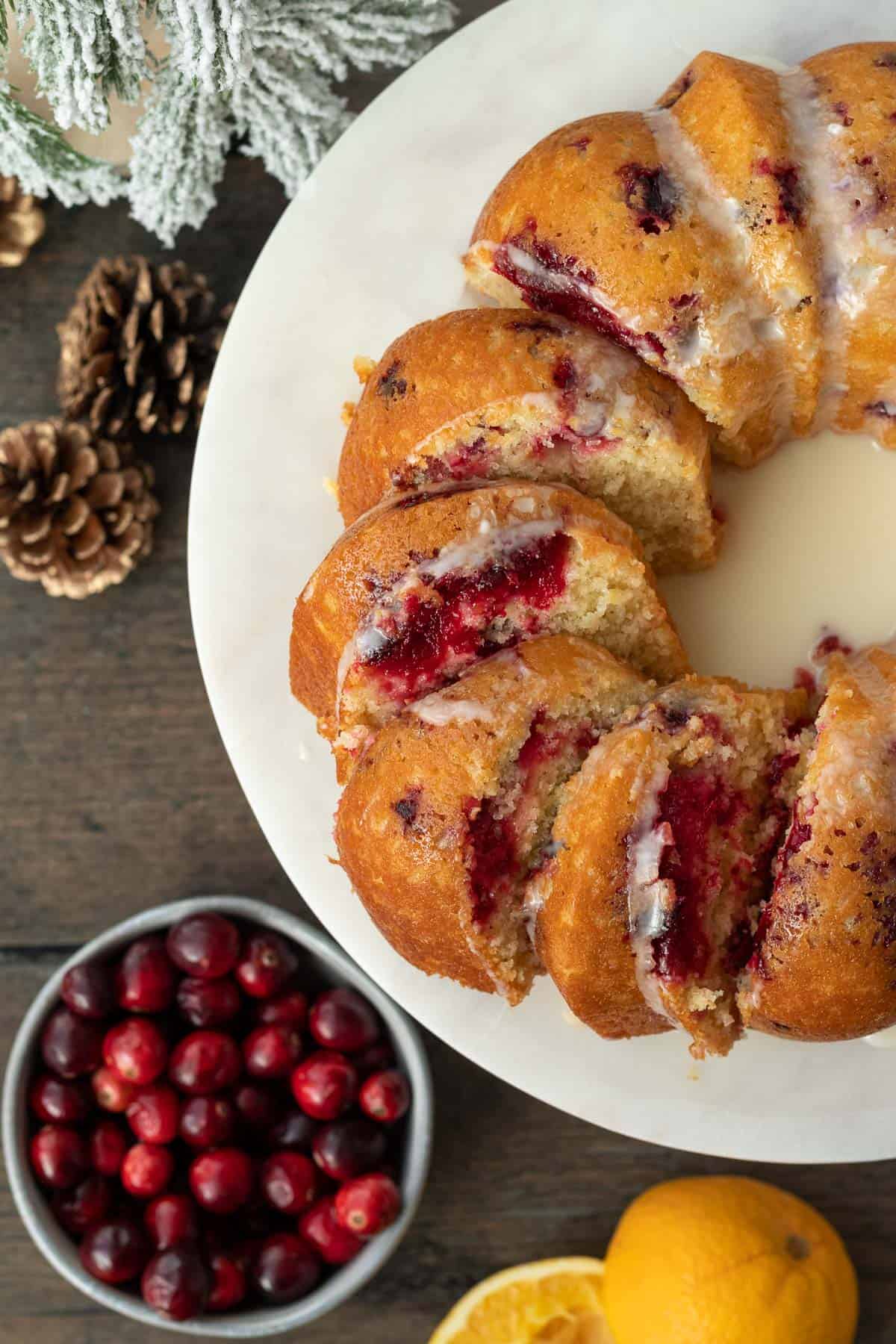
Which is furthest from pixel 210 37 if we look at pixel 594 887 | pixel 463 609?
pixel 594 887

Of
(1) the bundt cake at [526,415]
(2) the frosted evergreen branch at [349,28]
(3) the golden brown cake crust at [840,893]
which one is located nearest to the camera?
(3) the golden brown cake crust at [840,893]

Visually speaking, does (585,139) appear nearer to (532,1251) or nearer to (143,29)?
(143,29)

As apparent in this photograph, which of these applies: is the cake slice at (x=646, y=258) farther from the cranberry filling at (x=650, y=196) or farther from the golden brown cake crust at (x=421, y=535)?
the golden brown cake crust at (x=421, y=535)

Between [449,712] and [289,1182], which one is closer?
[449,712]

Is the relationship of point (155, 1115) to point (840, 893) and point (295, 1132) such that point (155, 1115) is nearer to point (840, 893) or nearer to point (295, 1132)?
point (295, 1132)

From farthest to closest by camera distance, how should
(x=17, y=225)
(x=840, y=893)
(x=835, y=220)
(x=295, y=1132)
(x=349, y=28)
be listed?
1. (x=17, y=225)
2. (x=295, y=1132)
3. (x=349, y=28)
4. (x=835, y=220)
5. (x=840, y=893)

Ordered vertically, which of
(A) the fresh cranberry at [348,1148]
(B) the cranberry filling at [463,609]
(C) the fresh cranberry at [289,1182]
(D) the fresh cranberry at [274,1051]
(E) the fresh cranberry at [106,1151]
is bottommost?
(E) the fresh cranberry at [106,1151]

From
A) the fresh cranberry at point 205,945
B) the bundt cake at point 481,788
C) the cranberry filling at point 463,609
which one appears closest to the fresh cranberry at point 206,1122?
the fresh cranberry at point 205,945
